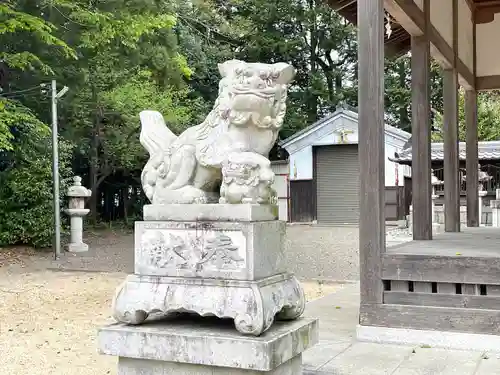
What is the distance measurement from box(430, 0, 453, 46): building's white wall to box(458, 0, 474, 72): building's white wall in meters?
0.91

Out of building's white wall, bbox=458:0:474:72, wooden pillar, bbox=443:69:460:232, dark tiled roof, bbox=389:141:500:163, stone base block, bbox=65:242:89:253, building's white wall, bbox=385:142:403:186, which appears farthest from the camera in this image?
building's white wall, bbox=385:142:403:186

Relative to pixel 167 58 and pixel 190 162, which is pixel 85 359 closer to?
pixel 190 162

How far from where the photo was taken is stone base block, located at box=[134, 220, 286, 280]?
3.24 metres

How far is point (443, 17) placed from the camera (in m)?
8.16

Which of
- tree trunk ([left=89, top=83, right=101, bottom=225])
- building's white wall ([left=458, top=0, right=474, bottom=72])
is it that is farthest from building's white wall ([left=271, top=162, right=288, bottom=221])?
building's white wall ([left=458, top=0, right=474, bottom=72])

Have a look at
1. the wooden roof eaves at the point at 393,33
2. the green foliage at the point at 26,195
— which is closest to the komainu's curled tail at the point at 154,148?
the wooden roof eaves at the point at 393,33

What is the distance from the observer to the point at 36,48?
13.4 m

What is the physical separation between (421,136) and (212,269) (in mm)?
4197

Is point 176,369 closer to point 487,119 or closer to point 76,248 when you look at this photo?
point 76,248

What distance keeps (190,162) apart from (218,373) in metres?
1.23

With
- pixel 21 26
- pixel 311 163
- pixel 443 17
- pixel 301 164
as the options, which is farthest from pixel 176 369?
pixel 301 164

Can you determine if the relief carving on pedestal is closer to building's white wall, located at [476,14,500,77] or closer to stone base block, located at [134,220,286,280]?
stone base block, located at [134,220,286,280]

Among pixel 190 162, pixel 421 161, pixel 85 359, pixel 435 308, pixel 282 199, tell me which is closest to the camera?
pixel 190 162

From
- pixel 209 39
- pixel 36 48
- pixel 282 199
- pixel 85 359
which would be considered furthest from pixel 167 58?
pixel 85 359
